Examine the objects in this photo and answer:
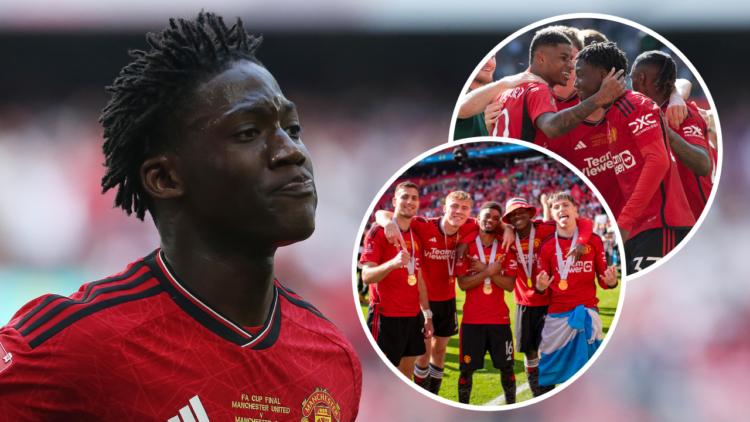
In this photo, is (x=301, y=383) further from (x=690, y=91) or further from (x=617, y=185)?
(x=690, y=91)

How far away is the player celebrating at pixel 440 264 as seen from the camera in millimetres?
3742

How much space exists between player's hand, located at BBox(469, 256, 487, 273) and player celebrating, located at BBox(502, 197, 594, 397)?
0.22 m

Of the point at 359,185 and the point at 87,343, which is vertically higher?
the point at 359,185

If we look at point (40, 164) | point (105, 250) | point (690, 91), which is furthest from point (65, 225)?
point (690, 91)

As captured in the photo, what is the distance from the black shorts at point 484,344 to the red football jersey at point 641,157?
1157 millimetres

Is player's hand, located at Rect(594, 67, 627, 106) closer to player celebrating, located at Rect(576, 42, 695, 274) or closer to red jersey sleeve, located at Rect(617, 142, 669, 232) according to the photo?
player celebrating, located at Rect(576, 42, 695, 274)

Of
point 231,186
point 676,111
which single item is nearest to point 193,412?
point 231,186

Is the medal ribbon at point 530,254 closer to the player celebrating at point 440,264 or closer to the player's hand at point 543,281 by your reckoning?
the player's hand at point 543,281

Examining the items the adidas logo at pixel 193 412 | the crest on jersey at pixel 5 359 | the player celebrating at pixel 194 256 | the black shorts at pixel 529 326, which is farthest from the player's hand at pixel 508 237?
the crest on jersey at pixel 5 359

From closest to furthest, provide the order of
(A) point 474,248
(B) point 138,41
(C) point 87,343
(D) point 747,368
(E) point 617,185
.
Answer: (C) point 87,343
(E) point 617,185
(A) point 474,248
(B) point 138,41
(D) point 747,368

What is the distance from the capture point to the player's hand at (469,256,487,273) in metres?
3.77

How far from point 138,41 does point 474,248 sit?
429 centimetres

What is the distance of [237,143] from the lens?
1461 mm

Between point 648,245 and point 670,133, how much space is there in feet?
2.53
